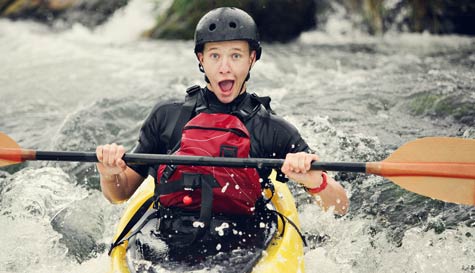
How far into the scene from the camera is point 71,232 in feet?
13.3

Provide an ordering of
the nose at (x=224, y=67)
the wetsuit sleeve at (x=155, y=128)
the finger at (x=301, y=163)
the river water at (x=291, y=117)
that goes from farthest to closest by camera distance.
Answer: the river water at (x=291, y=117) → the wetsuit sleeve at (x=155, y=128) → the nose at (x=224, y=67) → the finger at (x=301, y=163)

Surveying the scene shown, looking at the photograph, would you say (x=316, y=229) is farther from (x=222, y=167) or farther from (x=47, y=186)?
(x=47, y=186)

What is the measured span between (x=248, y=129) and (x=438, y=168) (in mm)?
917

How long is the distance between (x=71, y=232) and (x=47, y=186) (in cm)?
62

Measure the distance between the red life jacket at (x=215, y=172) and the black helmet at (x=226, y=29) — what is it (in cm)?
38

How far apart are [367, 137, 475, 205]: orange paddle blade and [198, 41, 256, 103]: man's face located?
0.76 metres

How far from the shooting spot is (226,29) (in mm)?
2984

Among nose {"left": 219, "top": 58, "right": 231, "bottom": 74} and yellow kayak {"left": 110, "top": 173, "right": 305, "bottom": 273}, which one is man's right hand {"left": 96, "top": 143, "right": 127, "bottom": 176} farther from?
nose {"left": 219, "top": 58, "right": 231, "bottom": 74}

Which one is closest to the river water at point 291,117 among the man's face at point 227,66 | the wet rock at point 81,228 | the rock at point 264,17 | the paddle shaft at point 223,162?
Answer: the wet rock at point 81,228

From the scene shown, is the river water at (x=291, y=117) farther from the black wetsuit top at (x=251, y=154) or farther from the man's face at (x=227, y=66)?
the man's face at (x=227, y=66)

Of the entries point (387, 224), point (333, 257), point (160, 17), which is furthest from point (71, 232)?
point (160, 17)

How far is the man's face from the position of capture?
2.97 meters

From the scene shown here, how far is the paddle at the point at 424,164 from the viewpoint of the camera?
277 cm

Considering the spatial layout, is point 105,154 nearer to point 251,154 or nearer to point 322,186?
point 251,154
